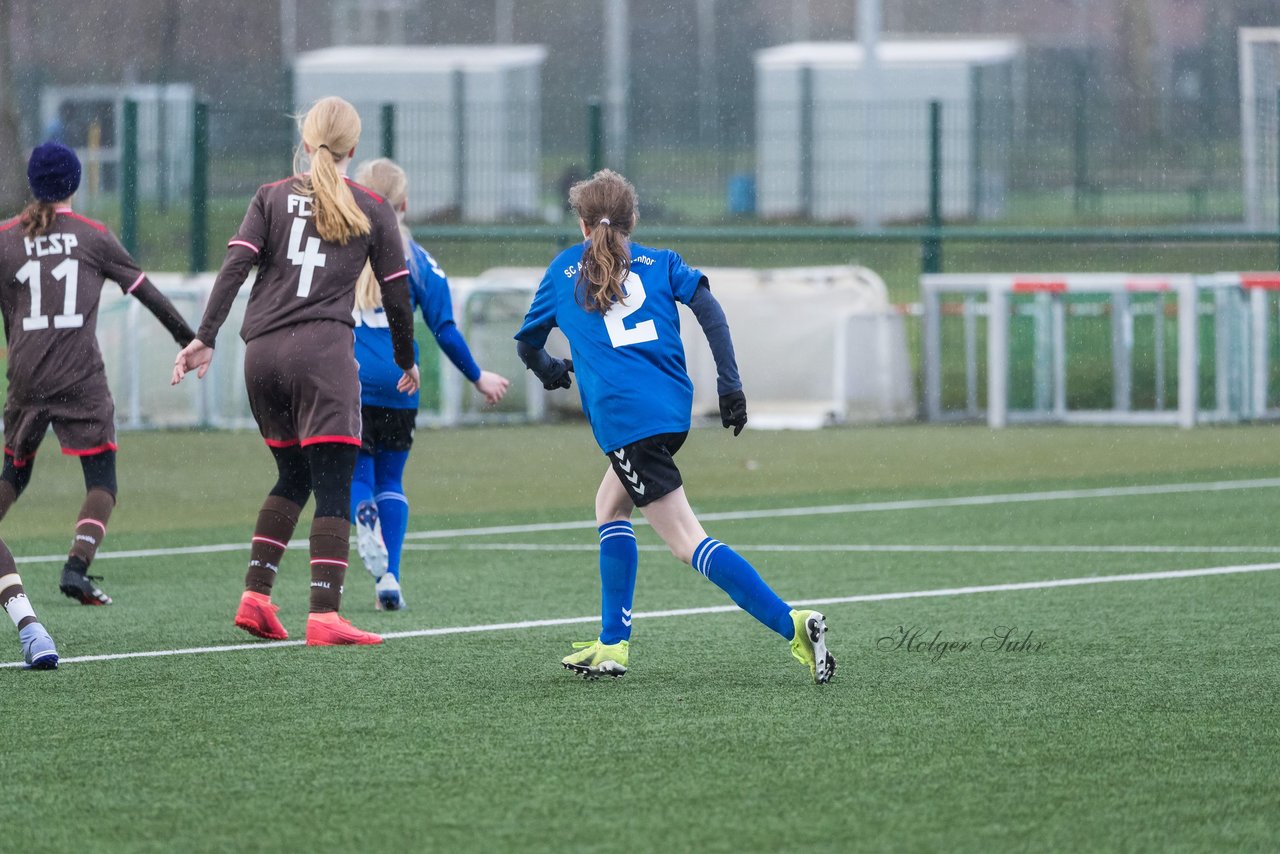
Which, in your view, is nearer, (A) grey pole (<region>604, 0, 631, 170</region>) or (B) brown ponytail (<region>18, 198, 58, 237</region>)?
(B) brown ponytail (<region>18, 198, 58, 237</region>)

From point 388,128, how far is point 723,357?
11543 millimetres

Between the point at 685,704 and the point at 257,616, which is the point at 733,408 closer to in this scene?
the point at 685,704

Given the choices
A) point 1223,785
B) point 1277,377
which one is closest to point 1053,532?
point 1223,785

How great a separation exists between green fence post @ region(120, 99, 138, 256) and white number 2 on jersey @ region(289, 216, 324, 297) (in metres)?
10.0

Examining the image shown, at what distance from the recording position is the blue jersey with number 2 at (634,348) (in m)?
6.28

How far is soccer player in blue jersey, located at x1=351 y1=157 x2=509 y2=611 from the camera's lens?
8016 mm

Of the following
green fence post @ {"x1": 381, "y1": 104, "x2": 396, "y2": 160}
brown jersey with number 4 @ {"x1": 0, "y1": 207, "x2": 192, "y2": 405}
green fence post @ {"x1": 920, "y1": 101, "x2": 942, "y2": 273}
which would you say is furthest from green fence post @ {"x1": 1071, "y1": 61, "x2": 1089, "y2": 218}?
brown jersey with number 4 @ {"x1": 0, "y1": 207, "x2": 192, "y2": 405}

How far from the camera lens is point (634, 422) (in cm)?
626

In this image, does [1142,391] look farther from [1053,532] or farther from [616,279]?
[616,279]

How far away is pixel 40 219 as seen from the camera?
7.93 metres

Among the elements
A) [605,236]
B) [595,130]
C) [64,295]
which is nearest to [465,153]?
[595,130]

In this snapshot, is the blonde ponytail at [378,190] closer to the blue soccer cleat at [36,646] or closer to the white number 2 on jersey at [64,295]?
the white number 2 on jersey at [64,295]

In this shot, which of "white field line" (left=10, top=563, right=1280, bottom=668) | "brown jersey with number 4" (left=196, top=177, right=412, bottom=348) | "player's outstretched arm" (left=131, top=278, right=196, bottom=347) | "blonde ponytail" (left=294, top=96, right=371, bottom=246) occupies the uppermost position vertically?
"blonde ponytail" (left=294, top=96, right=371, bottom=246)

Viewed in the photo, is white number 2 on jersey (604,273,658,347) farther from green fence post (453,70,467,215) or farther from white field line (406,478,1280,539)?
green fence post (453,70,467,215)
